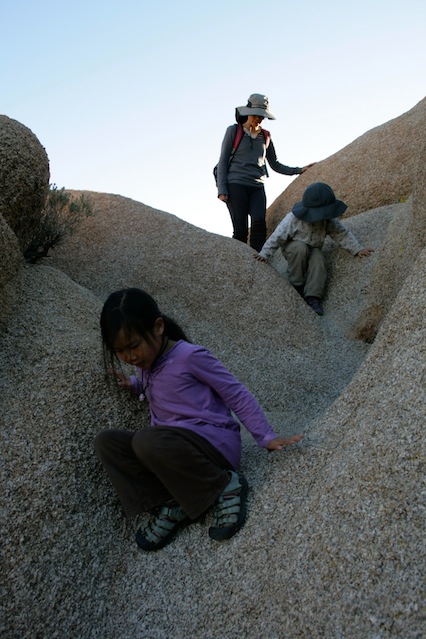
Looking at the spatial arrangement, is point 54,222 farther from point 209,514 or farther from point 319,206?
point 209,514

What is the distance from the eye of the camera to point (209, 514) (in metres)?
2.87

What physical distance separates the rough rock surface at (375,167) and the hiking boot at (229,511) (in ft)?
18.5

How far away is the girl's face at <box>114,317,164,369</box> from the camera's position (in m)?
2.81

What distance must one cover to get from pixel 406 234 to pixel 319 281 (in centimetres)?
122

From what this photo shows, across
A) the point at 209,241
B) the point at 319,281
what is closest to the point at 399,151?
the point at 319,281

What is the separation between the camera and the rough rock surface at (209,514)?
7.06ft

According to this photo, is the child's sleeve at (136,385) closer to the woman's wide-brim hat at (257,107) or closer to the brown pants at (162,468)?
the brown pants at (162,468)

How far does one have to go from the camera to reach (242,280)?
19.9ft

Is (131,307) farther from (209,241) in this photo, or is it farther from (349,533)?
(209,241)

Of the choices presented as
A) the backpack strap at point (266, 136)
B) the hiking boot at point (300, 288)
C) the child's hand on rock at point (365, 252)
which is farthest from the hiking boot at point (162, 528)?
the backpack strap at point (266, 136)

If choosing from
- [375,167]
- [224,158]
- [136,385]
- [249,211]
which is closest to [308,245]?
[249,211]

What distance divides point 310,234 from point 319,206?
1.11 feet

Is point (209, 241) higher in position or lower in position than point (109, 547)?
higher

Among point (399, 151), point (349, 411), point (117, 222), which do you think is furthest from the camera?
point (399, 151)
